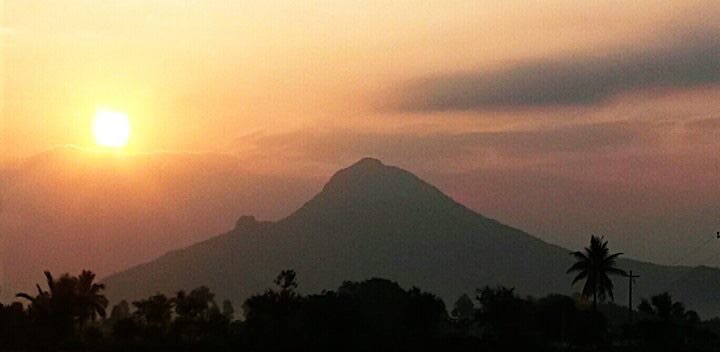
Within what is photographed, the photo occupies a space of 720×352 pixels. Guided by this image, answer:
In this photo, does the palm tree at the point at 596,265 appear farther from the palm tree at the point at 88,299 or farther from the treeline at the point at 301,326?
the palm tree at the point at 88,299

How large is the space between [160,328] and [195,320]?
7.26 m

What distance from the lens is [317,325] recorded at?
13312cm

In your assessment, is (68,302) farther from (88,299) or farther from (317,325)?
(317,325)

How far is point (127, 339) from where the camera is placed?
128750mm

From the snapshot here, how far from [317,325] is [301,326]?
15.2ft

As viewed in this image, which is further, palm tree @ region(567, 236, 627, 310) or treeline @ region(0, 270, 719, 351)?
palm tree @ region(567, 236, 627, 310)

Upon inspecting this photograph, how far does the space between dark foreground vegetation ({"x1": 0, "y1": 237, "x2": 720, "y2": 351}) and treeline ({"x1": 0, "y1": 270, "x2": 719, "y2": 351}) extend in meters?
0.13

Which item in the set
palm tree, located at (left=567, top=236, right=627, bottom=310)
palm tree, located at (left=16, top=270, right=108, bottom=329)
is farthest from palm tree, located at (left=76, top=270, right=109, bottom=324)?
palm tree, located at (left=567, top=236, right=627, bottom=310)

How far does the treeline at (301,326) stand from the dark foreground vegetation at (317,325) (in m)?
0.13

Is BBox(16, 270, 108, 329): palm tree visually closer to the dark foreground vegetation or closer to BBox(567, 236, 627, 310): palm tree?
the dark foreground vegetation

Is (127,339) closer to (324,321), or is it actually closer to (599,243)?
(324,321)

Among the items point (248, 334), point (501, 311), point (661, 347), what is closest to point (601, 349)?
point (661, 347)

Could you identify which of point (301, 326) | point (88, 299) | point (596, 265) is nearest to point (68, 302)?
point (88, 299)

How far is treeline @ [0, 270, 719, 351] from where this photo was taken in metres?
122
